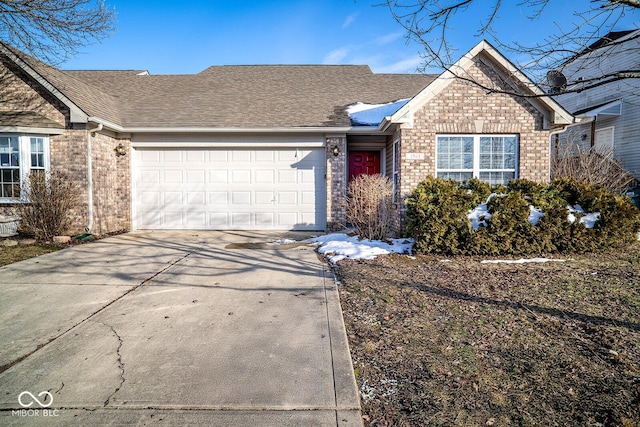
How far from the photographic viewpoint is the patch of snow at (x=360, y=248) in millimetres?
8023

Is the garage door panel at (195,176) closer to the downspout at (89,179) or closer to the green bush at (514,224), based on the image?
the downspout at (89,179)

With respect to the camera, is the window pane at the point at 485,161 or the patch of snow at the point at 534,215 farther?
the window pane at the point at 485,161

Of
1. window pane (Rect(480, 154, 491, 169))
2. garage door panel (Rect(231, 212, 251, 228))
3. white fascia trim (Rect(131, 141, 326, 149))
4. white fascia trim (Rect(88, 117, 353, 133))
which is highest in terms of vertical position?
white fascia trim (Rect(88, 117, 353, 133))

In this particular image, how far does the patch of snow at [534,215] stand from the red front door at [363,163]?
572 centimetres

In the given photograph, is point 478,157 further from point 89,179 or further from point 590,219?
point 89,179

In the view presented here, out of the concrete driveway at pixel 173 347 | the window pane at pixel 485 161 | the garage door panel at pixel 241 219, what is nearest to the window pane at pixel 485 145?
the window pane at pixel 485 161

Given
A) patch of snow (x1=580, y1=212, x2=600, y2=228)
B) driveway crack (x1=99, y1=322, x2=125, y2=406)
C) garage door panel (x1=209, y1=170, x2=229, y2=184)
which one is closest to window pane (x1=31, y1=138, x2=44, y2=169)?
garage door panel (x1=209, y1=170, x2=229, y2=184)

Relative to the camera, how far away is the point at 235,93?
1377 centimetres

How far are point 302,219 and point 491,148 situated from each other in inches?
224

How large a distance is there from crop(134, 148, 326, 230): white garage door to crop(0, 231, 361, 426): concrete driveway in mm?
5151

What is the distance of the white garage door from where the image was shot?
1222 cm

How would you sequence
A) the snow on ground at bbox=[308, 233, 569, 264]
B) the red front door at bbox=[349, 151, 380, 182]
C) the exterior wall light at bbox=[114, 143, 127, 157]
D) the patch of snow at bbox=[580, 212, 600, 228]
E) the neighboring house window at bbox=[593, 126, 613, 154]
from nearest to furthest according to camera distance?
the snow on ground at bbox=[308, 233, 569, 264]
the patch of snow at bbox=[580, 212, 600, 228]
the exterior wall light at bbox=[114, 143, 127, 157]
the red front door at bbox=[349, 151, 380, 182]
the neighboring house window at bbox=[593, 126, 613, 154]

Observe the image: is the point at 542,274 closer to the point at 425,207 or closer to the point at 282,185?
the point at 425,207

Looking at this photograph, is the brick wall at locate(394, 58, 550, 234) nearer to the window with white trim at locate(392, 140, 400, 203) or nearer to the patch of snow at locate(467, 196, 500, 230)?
the window with white trim at locate(392, 140, 400, 203)
